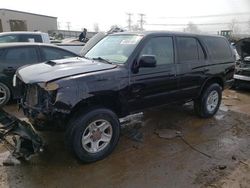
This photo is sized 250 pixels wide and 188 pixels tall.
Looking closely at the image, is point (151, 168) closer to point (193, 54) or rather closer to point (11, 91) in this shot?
point (193, 54)

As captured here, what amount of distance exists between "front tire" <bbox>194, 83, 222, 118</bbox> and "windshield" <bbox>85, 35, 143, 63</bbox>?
2266mm

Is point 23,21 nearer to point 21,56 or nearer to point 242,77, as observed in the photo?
point 21,56

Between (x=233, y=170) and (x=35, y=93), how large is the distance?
3.06 m

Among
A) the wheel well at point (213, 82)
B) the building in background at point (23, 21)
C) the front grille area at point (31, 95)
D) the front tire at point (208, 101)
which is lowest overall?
the front tire at point (208, 101)

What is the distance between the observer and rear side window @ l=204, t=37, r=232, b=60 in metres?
5.99

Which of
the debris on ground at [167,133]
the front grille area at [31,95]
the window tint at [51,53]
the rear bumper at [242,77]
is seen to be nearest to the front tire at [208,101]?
the debris on ground at [167,133]

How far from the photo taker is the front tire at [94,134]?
12.2 feet

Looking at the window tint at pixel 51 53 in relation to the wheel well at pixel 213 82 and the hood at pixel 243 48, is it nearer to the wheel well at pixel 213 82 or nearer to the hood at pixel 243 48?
the wheel well at pixel 213 82

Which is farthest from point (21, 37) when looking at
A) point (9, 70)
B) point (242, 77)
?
point (242, 77)

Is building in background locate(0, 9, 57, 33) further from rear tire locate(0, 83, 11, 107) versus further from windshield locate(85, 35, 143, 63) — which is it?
windshield locate(85, 35, 143, 63)

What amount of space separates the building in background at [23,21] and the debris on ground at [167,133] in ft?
112

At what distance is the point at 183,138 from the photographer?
5066mm

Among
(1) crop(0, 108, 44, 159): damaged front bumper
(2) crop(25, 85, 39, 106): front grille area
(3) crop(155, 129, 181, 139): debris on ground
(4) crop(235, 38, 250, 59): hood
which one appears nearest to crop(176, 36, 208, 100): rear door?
(3) crop(155, 129, 181, 139): debris on ground

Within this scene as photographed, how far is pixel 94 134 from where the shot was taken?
3996 millimetres
